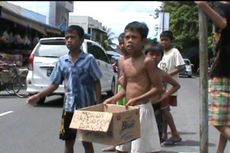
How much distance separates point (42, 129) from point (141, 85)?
4.98m

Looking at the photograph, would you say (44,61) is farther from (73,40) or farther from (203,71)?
(203,71)

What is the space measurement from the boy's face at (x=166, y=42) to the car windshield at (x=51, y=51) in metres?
5.62

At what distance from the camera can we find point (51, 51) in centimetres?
1377

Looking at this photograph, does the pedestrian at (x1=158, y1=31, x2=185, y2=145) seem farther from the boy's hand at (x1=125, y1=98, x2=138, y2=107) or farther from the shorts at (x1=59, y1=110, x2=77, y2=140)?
the boy's hand at (x1=125, y1=98, x2=138, y2=107)

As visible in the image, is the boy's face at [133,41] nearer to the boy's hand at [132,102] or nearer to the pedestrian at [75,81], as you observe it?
the boy's hand at [132,102]

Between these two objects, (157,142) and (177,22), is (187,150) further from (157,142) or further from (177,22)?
(177,22)

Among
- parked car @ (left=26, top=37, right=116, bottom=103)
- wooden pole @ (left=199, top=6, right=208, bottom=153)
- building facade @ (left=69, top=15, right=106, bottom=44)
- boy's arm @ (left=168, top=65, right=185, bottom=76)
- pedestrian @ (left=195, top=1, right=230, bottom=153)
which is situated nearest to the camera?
wooden pole @ (left=199, top=6, right=208, bottom=153)

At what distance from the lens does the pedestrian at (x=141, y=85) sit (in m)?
5.18

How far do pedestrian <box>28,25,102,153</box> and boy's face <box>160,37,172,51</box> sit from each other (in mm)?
2686

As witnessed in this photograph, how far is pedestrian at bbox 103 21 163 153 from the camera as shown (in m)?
5.18

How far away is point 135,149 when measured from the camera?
518 centimetres

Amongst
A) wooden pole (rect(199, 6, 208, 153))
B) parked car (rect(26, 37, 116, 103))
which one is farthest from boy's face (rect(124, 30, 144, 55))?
parked car (rect(26, 37, 116, 103))

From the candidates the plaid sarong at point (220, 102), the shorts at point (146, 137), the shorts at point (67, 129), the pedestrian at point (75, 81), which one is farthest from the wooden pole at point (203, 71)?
the shorts at point (67, 129)

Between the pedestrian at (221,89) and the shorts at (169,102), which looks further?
the shorts at (169,102)
